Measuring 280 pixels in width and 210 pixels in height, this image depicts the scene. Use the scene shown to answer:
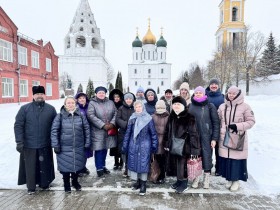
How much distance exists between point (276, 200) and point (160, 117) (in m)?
2.62

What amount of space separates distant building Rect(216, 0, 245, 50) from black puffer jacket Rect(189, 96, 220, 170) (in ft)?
148

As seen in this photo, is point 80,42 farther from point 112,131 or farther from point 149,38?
point 112,131

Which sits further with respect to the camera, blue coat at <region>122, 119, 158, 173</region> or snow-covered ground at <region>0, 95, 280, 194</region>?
snow-covered ground at <region>0, 95, 280, 194</region>

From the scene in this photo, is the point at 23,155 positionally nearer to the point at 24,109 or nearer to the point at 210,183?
the point at 24,109

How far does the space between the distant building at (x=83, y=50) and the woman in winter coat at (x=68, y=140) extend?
51.1 metres

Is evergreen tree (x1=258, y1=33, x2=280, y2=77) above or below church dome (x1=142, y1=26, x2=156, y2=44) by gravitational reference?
below

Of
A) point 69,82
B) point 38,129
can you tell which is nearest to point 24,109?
point 38,129

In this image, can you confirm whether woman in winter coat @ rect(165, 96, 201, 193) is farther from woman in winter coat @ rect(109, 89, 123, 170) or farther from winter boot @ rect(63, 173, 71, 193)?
winter boot @ rect(63, 173, 71, 193)

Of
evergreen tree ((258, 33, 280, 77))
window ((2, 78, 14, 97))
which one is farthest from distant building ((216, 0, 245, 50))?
window ((2, 78, 14, 97))

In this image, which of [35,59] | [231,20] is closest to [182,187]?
[35,59]

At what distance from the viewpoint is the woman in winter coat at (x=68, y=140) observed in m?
4.49

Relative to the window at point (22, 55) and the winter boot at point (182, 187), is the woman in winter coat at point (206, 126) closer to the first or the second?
the winter boot at point (182, 187)

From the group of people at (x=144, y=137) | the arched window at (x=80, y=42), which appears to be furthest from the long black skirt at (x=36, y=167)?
the arched window at (x=80, y=42)

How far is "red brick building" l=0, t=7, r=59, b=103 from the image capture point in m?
20.4
